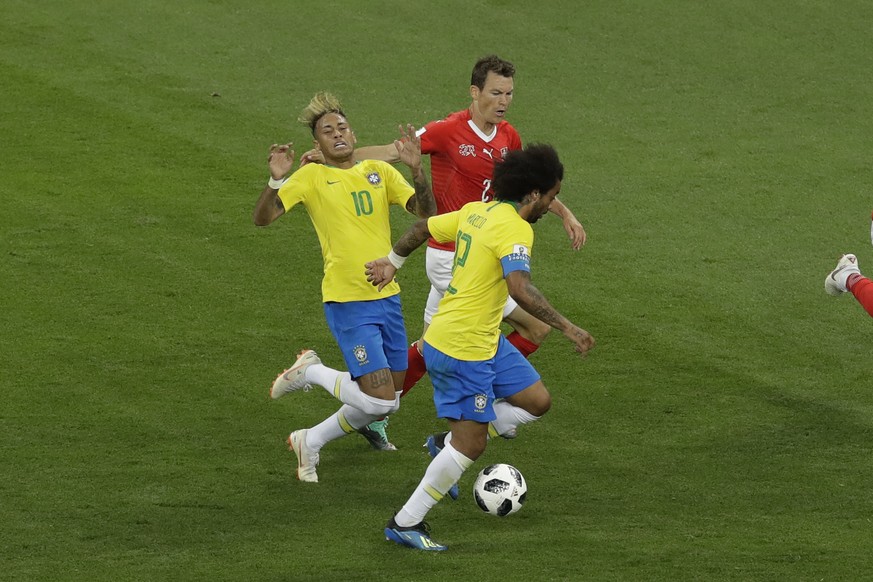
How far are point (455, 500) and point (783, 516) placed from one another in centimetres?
205

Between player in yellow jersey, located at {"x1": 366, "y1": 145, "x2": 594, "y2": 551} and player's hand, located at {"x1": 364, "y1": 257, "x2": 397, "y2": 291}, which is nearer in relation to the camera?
player in yellow jersey, located at {"x1": 366, "y1": 145, "x2": 594, "y2": 551}

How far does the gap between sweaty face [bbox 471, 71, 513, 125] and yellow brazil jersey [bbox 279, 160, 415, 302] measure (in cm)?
104

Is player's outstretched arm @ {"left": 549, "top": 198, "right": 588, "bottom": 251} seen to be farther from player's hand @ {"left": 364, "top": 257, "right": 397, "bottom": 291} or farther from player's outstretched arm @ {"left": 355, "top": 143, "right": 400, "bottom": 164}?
player's hand @ {"left": 364, "top": 257, "right": 397, "bottom": 291}

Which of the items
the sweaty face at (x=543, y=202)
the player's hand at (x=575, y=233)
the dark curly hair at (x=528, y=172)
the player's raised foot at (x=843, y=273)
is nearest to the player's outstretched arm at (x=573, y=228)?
the player's hand at (x=575, y=233)

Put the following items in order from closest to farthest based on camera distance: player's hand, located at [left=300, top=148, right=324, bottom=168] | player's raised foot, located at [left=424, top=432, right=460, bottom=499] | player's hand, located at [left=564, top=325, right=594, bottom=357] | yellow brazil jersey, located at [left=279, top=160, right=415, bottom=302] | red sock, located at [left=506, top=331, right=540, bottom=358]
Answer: player's hand, located at [left=564, top=325, right=594, bottom=357] < yellow brazil jersey, located at [left=279, top=160, right=415, bottom=302] < player's hand, located at [left=300, top=148, right=324, bottom=168] < player's raised foot, located at [left=424, top=432, right=460, bottom=499] < red sock, located at [left=506, top=331, right=540, bottom=358]

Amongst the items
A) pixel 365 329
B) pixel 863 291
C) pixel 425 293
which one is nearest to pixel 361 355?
pixel 365 329

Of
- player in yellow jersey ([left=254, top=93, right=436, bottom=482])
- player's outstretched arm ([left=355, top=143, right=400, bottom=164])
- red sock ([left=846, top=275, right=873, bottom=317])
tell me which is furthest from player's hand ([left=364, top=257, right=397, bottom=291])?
red sock ([left=846, top=275, right=873, bottom=317])

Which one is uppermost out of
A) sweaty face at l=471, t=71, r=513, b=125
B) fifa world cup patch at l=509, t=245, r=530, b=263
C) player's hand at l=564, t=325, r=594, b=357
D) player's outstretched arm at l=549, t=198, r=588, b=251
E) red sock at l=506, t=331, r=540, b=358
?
sweaty face at l=471, t=71, r=513, b=125

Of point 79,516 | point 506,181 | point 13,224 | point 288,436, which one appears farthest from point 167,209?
point 506,181

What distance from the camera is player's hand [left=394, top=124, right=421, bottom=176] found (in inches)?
348

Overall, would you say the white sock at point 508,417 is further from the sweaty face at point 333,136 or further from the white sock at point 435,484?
the sweaty face at point 333,136

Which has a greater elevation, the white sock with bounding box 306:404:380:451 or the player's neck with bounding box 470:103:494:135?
the player's neck with bounding box 470:103:494:135

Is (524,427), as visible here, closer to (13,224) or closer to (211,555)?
A: (211,555)

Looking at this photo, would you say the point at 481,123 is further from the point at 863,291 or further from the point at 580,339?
the point at 863,291
